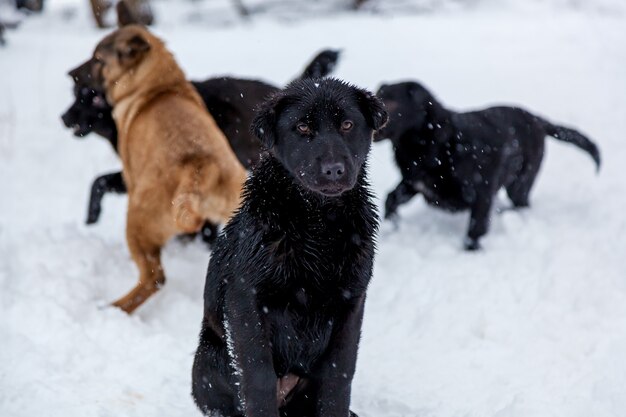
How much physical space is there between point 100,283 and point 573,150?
18.7 feet

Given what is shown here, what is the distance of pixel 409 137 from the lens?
689 centimetres

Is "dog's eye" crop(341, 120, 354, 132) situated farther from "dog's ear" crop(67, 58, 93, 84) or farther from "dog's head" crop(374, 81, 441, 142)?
"dog's ear" crop(67, 58, 93, 84)

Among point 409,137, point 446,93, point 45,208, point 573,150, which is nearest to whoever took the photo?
point 409,137

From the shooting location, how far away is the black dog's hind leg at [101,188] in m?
6.77

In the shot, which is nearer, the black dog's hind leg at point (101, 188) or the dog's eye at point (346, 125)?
the dog's eye at point (346, 125)

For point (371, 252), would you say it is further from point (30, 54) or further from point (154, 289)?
point (30, 54)

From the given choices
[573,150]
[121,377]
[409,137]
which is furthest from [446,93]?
[121,377]

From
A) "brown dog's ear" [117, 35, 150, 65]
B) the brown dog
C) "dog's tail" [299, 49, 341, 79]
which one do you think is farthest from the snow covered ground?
"dog's tail" [299, 49, 341, 79]

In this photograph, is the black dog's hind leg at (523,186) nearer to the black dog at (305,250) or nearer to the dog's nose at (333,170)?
the black dog at (305,250)

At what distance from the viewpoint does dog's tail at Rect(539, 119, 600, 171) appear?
726 centimetres

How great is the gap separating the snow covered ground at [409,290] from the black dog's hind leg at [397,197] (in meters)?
0.19

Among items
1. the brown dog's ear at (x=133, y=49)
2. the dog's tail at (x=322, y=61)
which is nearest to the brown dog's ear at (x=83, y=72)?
the brown dog's ear at (x=133, y=49)

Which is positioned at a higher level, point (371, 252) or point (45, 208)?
point (371, 252)

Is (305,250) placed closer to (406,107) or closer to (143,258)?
(143,258)
